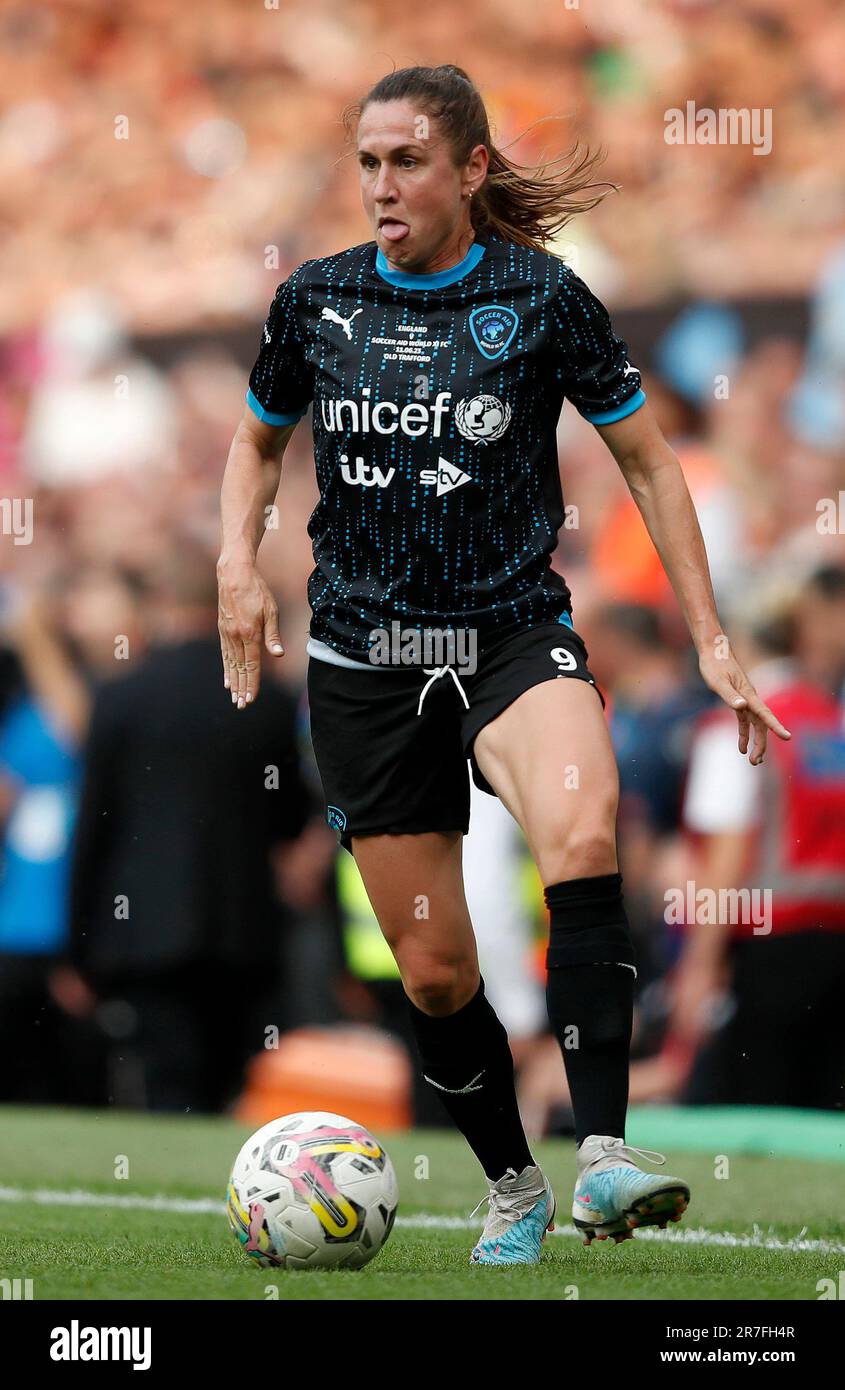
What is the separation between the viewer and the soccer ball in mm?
5020

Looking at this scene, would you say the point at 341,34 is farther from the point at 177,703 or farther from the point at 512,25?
the point at 177,703

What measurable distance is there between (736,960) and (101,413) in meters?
6.47

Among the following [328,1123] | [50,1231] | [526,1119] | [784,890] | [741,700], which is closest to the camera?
[741,700]

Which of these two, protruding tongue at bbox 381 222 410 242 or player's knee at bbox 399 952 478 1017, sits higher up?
protruding tongue at bbox 381 222 410 242

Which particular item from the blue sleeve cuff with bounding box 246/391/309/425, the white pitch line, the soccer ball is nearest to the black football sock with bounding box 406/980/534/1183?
the soccer ball

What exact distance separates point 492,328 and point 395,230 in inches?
12.4

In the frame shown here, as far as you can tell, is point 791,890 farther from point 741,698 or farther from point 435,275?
point 435,275

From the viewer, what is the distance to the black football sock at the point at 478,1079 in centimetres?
536

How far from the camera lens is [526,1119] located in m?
9.76

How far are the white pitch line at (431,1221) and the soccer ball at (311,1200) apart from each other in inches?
31.5

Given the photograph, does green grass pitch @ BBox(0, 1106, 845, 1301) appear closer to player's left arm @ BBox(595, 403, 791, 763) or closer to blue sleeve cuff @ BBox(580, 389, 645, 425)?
player's left arm @ BBox(595, 403, 791, 763)

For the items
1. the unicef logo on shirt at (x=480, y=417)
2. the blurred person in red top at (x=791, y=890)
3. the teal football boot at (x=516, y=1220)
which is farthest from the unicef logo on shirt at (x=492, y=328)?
the blurred person in red top at (x=791, y=890)

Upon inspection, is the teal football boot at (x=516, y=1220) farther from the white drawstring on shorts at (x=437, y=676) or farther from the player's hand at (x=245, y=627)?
the player's hand at (x=245, y=627)
